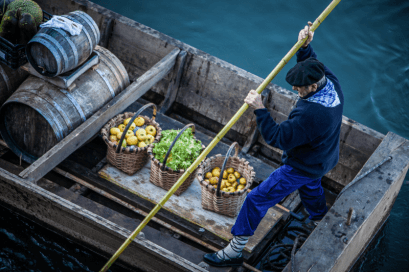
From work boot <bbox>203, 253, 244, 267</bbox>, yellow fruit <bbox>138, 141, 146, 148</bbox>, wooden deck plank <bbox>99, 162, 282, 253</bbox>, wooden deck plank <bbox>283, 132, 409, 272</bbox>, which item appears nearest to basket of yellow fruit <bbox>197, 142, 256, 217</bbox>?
wooden deck plank <bbox>99, 162, 282, 253</bbox>

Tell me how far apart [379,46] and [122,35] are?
6.47 meters

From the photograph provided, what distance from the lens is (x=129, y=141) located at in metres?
5.08

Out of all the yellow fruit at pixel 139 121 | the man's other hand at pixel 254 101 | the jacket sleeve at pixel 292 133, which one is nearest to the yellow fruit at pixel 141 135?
the yellow fruit at pixel 139 121

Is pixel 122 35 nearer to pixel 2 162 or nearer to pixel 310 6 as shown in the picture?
pixel 2 162

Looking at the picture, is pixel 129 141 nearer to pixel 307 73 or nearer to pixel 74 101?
pixel 74 101

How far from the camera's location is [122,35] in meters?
6.39

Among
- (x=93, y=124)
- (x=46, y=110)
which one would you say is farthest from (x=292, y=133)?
(x=46, y=110)

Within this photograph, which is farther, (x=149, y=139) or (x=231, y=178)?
(x=149, y=139)

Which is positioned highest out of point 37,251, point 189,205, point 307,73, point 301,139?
point 307,73

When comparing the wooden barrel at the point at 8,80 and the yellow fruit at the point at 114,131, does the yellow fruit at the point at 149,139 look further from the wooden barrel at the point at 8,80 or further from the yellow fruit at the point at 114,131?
the wooden barrel at the point at 8,80

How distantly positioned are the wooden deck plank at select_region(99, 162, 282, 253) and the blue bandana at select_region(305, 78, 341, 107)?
172cm

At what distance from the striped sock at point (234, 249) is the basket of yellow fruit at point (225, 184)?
1.73 feet

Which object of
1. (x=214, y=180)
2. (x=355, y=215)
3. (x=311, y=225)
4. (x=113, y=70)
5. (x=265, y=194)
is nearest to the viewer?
(x=265, y=194)

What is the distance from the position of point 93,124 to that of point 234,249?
2.18 m
